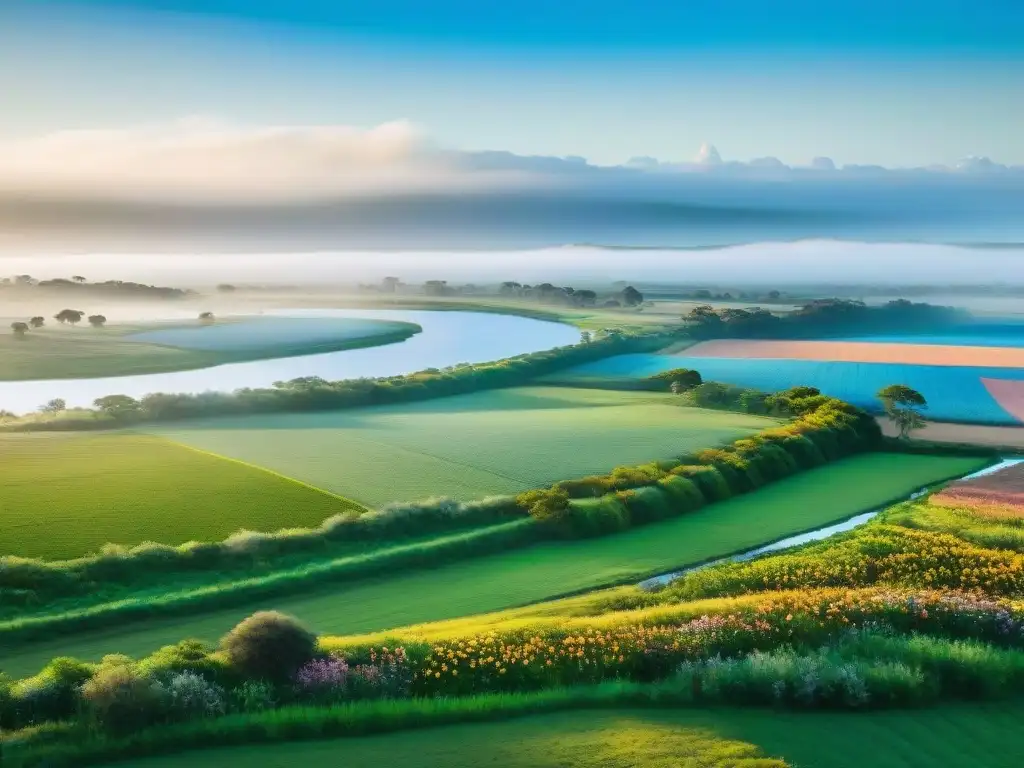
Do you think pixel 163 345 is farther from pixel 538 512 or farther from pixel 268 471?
pixel 538 512

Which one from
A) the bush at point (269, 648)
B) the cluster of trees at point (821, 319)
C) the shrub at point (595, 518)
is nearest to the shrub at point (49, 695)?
the bush at point (269, 648)

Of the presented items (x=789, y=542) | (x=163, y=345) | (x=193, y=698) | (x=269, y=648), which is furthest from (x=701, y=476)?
(x=163, y=345)

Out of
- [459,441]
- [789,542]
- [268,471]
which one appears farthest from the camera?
[459,441]

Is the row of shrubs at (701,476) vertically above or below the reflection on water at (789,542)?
above

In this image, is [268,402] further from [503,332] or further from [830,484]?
[503,332]

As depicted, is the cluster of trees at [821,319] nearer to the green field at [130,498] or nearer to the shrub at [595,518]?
the shrub at [595,518]
